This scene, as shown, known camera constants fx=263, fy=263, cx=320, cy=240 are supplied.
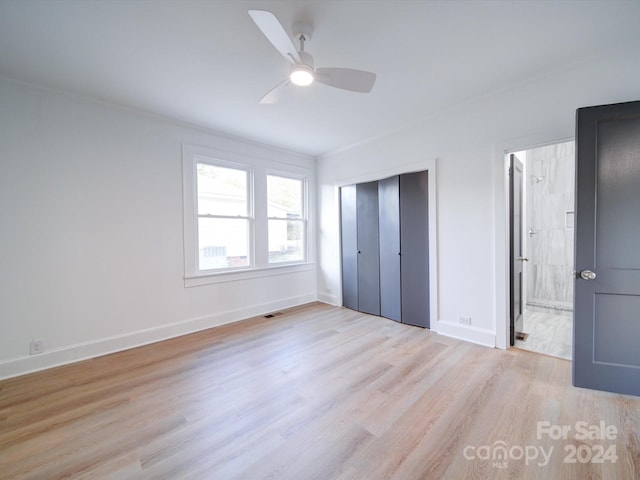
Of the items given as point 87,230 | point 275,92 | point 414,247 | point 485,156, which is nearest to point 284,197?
point 414,247

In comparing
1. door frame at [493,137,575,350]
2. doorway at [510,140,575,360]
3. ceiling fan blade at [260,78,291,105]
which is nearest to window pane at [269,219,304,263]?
ceiling fan blade at [260,78,291,105]

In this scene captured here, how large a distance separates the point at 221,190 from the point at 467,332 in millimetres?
3684

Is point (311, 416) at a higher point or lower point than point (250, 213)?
lower

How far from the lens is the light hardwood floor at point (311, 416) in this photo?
1.44m

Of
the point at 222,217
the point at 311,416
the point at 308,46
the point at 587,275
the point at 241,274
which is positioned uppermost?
the point at 308,46

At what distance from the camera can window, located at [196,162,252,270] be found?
364 cm

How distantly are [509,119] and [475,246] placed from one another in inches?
52.9

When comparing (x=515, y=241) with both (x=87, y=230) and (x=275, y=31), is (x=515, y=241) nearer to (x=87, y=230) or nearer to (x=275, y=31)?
(x=275, y=31)

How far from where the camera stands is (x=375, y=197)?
3994mm

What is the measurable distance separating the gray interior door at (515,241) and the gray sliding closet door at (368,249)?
1653mm

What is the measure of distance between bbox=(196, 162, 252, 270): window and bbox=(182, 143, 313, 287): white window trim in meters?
0.08

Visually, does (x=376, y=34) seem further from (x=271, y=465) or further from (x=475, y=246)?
(x=271, y=465)

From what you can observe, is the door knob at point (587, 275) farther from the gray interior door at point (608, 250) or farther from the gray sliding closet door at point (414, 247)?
the gray sliding closet door at point (414, 247)

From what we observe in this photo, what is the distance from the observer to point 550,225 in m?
4.38
